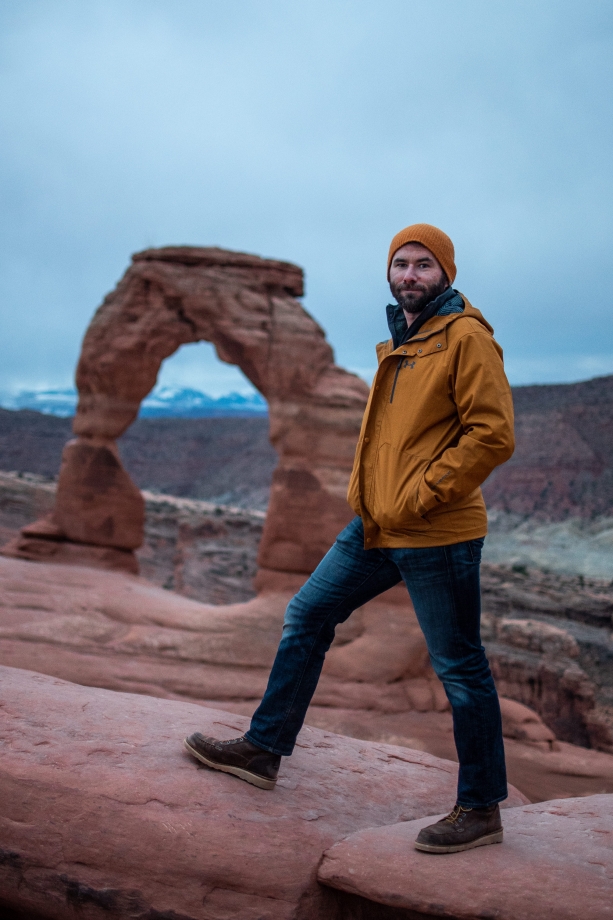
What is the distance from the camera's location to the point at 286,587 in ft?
29.0

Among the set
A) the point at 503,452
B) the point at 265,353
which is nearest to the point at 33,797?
the point at 503,452

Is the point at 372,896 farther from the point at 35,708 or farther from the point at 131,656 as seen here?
the point at 131,656

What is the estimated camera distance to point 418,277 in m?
2.55

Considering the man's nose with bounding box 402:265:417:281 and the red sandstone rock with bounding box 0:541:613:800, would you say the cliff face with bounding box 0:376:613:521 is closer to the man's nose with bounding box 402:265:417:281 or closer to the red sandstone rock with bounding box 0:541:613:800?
the red sandstone rock with bounding box 0:541:613:800

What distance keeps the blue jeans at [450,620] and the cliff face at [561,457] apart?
25502mm

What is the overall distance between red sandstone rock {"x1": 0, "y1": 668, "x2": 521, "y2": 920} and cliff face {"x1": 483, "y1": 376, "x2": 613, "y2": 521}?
25450 mm

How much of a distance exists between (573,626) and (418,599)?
13.7 metres

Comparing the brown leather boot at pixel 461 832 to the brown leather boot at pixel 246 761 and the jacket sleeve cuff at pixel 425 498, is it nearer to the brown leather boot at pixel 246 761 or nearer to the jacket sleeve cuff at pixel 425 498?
the brown leather boot at pixel 246 761

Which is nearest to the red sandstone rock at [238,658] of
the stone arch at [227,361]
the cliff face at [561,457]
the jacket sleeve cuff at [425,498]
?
the stone arch at [227,361]

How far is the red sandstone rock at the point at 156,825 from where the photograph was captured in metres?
2.44

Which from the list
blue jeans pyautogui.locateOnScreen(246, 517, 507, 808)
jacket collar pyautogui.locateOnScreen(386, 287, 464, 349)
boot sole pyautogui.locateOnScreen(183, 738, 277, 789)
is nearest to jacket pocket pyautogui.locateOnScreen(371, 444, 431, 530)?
blue jeans pyautogui.locateOnScreen(246, 517, 507, 808)

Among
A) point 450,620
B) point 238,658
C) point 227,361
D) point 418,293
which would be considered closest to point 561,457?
point 227,361

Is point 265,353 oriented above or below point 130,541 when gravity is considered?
above

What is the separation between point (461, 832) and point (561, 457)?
28771 millimetres
